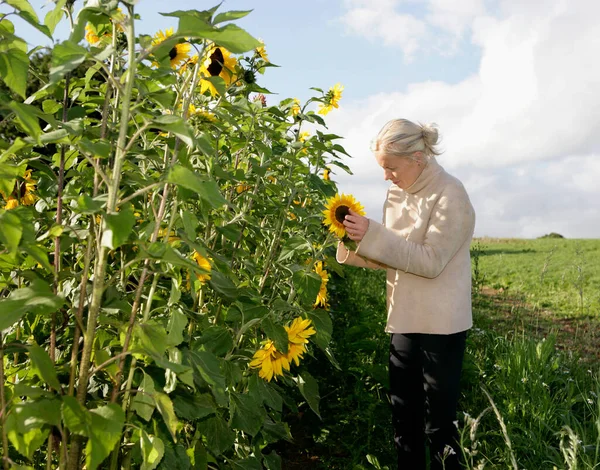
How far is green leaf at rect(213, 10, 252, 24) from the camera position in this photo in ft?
4.12

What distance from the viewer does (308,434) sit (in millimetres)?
3834

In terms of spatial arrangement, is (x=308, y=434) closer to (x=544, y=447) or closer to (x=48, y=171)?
(x=544, y=447)

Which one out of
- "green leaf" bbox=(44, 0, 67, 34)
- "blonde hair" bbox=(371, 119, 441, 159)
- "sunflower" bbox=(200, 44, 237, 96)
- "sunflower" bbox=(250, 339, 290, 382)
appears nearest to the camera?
"green leaf" bbox=(44, 0, 67, 34)

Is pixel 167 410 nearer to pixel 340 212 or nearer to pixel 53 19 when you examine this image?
pixel 53 19

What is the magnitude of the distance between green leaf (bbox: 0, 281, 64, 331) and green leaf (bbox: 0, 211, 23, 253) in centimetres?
10

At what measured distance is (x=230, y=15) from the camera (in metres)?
1.26

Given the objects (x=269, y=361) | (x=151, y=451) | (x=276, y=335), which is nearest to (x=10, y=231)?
(x=151, y=451)

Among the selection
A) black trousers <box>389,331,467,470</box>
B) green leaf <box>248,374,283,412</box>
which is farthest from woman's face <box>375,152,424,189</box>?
green leaf <box>248,374,283,412</box>

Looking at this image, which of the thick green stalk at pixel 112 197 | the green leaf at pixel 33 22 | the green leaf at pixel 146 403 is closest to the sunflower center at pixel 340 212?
the green leaf at pixel 146 403

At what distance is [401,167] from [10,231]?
1969 millimetres

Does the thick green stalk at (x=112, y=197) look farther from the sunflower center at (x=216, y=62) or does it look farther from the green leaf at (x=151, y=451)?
the sunflower center at (x=216, y=62)

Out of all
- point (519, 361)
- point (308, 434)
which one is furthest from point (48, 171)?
point (519, 361)

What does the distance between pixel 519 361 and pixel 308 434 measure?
1432 mm

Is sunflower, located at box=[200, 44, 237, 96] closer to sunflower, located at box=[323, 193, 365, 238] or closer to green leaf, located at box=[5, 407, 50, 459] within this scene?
sunflower, located at box=[323, 193, 365, 238]
